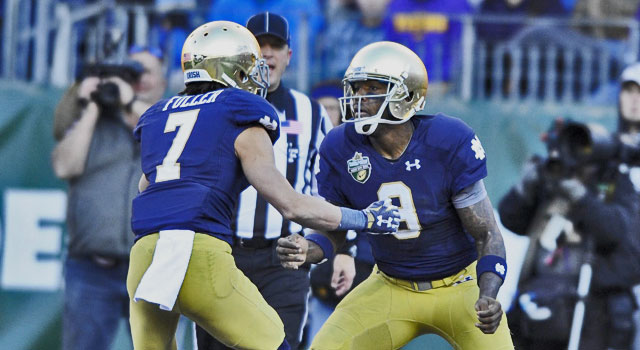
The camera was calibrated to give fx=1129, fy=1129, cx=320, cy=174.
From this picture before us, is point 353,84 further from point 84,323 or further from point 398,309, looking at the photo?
point 84,323

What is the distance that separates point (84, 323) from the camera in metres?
7.04

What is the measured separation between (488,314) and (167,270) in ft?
4.31

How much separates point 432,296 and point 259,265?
1.01 metres

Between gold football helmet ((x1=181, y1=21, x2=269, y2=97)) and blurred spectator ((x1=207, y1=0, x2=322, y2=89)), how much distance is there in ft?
11.0

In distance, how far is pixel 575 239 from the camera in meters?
6.95

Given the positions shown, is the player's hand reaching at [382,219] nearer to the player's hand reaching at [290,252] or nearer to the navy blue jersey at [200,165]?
the player's hand reaching at [290,252]

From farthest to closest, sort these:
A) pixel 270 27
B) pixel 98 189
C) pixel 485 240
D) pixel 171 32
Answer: pixel 171 32 < pixel 98 189 < pixel 270 27 < pixel 485 240

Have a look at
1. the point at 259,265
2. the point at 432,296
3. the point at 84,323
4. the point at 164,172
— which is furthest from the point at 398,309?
the point at 84,323

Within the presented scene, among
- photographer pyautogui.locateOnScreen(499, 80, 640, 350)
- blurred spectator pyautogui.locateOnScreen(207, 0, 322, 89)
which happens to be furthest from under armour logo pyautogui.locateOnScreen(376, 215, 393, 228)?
blurred spectator pyautogui.locateOnScreen(207, 0, 322, 89)

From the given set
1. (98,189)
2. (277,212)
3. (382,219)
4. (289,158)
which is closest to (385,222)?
(382,219)

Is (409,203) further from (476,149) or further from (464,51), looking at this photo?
(464,51)

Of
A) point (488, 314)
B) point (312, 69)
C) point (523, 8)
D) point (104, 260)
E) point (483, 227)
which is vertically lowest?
point (104, 260)

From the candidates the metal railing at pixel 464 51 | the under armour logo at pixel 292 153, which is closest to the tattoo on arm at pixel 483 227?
the under armour logo at pixel 292 153

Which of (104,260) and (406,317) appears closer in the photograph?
(406,317)
